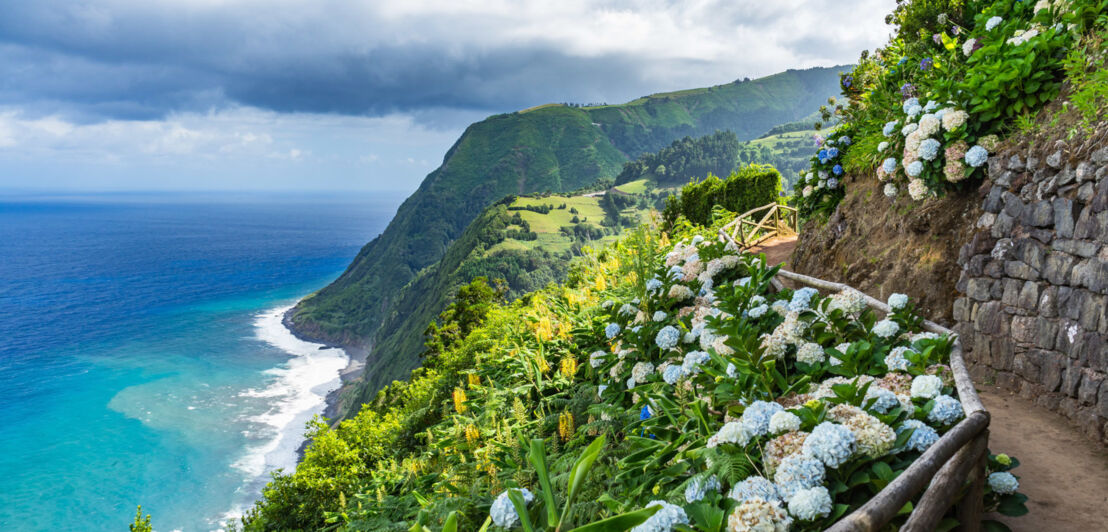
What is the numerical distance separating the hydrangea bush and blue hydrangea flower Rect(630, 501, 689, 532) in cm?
482

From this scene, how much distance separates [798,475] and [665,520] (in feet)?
1.86

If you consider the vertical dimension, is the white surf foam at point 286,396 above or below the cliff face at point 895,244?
below

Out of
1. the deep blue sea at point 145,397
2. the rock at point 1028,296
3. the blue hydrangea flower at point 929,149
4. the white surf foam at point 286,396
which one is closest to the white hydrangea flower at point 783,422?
the rock at point 1028,296

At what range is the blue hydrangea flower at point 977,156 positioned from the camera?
5.02m

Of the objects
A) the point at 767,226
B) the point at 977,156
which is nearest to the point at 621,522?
the point at 977,156

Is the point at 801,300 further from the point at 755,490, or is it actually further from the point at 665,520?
the point at 665,520

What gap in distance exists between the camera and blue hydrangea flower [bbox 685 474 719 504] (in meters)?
2.40

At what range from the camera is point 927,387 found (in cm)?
277

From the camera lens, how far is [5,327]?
381 feet

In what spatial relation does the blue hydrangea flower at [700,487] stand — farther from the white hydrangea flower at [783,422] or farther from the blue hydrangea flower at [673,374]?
the blue hydrangea flower at [673,374]

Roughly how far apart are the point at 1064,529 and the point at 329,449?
18.8 meters

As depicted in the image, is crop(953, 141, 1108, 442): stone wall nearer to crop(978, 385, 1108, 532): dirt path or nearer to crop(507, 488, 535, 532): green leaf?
crop(978, 385, 1108, 532): dirt path

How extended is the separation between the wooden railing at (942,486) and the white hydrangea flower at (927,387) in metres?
0.11

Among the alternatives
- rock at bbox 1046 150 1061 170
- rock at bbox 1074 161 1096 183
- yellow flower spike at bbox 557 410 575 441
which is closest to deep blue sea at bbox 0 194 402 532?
yellow flower spike at bbox 557 410 575 441
